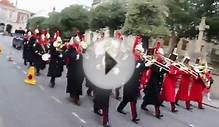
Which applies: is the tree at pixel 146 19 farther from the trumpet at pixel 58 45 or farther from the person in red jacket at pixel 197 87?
the trumpet at pixel 58 45

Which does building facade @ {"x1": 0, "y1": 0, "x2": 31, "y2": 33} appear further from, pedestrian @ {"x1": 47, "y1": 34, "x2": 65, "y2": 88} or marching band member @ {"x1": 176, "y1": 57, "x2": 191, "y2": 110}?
marching band member @ {"x1": 176, "y1": 57, "x2": 191, "y2": 110}

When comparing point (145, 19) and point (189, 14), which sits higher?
point (189, 14)

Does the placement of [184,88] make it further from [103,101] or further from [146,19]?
[146,19]

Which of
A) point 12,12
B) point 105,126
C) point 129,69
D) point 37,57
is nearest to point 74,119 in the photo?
point 105,126

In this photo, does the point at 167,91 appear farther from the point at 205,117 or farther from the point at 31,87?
the point at 31,87

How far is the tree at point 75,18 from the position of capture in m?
53.2

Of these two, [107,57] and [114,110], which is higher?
[107,57]

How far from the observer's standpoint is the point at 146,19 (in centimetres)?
3700

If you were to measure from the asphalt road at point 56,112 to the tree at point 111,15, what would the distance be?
24734 millimetres

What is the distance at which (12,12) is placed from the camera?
120 meters

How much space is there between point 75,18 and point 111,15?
1085 centimetres

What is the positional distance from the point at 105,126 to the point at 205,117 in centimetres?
624
